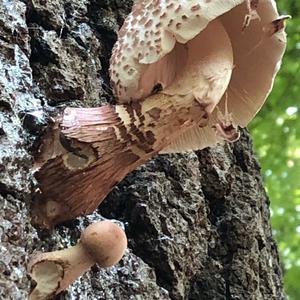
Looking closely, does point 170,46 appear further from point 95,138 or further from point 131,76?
point 95,138

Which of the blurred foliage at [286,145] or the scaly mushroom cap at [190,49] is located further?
the blurred foliage at [286,145]

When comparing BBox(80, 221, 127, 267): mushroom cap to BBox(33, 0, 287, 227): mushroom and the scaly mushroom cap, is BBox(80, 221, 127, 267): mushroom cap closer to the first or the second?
BBox(33, 0, 287, 227): mushroom

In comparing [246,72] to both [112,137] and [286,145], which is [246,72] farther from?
[286,145]

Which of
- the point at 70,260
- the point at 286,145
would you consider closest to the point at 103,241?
the point at 70,260

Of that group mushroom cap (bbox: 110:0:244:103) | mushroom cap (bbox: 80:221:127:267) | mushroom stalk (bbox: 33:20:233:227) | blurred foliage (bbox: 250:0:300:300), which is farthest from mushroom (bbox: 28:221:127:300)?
blurred foliage (bbox: 250:0:300:300)

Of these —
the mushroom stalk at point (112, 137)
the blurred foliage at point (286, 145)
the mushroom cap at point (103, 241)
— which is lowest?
the mushroom cap at point (103, 241)

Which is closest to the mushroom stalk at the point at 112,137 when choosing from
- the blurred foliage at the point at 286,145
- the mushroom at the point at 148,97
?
the mushroom at the point at 148,97

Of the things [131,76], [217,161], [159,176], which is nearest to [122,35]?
[131,76]

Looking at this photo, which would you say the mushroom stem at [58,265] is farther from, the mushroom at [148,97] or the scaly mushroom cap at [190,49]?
the scaly mushroom cap at [190,49]
